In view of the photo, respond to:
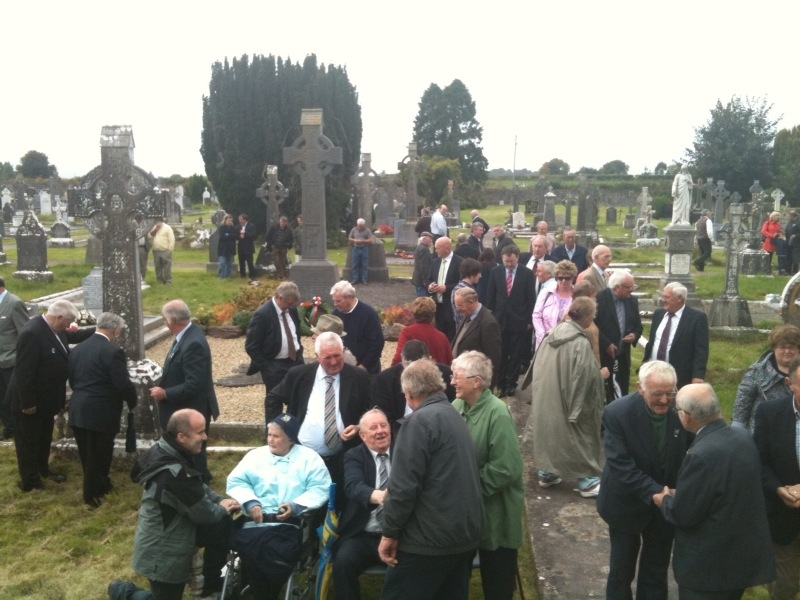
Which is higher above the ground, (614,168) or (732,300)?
(614,168)

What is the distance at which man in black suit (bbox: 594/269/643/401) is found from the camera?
7758 millimetres

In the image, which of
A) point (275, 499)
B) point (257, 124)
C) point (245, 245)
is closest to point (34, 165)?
point (257, 124)

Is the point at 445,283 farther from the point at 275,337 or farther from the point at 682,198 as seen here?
the point at 682,198

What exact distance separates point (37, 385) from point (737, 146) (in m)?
43.7

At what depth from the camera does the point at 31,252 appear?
64.3 ft

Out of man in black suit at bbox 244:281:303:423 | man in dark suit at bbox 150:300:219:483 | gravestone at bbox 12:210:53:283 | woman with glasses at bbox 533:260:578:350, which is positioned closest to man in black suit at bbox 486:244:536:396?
woman with glasses at bbox 533:260:578:350

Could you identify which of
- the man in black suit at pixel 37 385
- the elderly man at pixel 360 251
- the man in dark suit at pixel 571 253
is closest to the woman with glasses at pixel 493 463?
the man in black suit at pixel 37 385

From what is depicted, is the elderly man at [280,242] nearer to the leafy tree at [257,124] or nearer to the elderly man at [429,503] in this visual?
the leafy tree at [257,124]

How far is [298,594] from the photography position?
5.00 metres

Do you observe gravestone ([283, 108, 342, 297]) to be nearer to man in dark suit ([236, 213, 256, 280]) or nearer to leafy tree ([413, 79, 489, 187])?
man in dark suit ([236, 213, 256, 280])

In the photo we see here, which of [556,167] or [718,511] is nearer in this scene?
[718,511]

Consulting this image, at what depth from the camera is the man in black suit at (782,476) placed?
4.67 m

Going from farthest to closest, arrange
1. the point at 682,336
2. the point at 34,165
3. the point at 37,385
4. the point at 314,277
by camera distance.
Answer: the point at 34,165, the point at 314,277, the point at 682,336, the point at 37,385

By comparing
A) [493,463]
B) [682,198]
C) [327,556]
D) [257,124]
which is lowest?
[327,556]
